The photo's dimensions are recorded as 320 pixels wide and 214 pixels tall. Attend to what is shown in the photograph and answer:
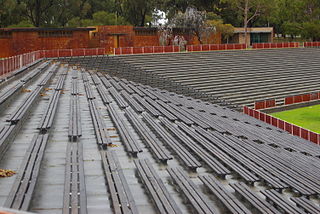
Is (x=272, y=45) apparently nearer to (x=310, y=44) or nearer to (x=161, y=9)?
(x=310, y=44)

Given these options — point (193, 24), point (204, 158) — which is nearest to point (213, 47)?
point (193, 24)

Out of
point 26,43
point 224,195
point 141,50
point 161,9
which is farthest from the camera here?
point 161,9

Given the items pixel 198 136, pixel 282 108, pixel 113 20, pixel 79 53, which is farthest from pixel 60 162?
pixel 113 20

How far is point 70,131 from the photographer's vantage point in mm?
12516

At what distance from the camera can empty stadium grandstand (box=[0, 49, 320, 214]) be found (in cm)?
768

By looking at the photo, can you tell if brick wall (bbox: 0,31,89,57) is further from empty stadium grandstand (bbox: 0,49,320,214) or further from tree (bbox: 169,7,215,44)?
empty stadium grandstand (bbox: 0,49,320,214)

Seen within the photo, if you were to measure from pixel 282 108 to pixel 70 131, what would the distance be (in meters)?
24.7

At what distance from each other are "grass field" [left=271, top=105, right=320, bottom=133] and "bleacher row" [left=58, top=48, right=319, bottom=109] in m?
1.84

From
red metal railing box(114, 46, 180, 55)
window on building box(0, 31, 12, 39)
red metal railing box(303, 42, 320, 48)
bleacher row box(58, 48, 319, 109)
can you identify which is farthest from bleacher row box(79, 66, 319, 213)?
red metal railing box(303, 42, 320, 48)

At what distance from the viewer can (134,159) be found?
10.3 meters

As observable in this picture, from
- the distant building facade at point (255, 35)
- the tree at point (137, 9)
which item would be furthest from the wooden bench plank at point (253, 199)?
the distant building facade at point (255, 35)

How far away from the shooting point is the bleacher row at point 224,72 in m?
35.0

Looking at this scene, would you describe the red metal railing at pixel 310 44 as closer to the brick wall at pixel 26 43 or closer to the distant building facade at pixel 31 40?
the distant building facade at pixel 31 40

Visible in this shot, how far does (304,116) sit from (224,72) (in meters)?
9.92
